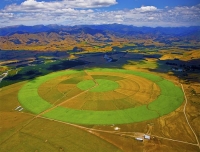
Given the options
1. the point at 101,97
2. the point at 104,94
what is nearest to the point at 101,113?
the point at 101,97

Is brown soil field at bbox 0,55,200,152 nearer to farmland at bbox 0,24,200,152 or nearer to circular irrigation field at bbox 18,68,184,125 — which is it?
farmland at bbox 0,24,200,152

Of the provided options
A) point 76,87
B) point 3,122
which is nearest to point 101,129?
point 3,122

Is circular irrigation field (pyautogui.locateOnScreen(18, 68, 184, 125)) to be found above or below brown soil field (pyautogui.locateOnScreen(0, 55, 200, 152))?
above

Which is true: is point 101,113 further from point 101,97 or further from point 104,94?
point 104,94

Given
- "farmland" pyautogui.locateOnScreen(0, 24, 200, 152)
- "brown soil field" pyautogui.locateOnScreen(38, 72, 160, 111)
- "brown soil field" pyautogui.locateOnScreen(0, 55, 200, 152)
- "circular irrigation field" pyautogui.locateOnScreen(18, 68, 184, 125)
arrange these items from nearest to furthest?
1. "brown soil field" pyautogui.locateOnScreen(0, 55, 200, 152)
2. "farmland" pyautogui.locateOnScreen(0, 24, 200, 152)
3. "circular irrigation field" pyautogui.locateOnScreen(18, 68, 184, 125)
4. "brown soil field" pyautogui.locateOnScreen(38, 72, 160, 111)

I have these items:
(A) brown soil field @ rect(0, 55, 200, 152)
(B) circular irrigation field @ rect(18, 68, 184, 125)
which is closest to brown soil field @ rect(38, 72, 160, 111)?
(B) circular irrigation field @ rect(18, 68, 184, 125)

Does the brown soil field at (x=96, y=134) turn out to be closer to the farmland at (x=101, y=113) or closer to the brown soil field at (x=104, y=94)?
the farmland at (x=101, y=113)

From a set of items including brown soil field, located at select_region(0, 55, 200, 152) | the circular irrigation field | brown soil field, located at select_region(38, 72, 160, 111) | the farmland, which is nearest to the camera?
brown soil field, located at select_region(0, 55, 200, 152)

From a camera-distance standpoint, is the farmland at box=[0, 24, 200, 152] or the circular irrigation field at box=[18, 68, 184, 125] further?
the circular irrigation field at box=[18, 68, 184, 125]
